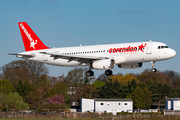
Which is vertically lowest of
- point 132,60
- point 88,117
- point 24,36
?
point 88,117

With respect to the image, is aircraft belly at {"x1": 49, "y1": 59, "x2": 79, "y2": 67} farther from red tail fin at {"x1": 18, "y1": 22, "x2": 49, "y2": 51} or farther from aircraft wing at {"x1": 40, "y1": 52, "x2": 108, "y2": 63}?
red tail fin at {"x1": 18, "y1": 22, "x2": 49, "y2": 51}

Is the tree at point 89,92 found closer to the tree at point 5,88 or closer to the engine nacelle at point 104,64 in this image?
the tree at point 5,88

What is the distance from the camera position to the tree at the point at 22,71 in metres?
122

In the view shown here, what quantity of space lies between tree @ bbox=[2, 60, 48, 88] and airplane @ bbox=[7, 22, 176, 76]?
6373 centimetres

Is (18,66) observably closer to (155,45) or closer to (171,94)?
(171,94)

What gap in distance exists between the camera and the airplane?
1939 inches

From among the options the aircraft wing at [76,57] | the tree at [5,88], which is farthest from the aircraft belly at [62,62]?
the tree at [5,88]

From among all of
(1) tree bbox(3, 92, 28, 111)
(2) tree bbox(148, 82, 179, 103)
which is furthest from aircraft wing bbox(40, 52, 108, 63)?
(2) tree bbox(148, 82, 179, 103)

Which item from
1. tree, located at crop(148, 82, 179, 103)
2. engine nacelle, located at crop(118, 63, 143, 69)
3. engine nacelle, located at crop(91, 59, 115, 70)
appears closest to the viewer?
engine nacelle, located at crop(91, 59, 115, 70)

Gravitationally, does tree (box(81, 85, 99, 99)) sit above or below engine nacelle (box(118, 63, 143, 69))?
below

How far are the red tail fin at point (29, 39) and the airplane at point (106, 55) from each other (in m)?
0.23

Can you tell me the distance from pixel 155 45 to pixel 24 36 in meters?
25.6

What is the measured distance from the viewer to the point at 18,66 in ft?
413

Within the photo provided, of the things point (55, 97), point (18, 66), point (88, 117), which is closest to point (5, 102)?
point (55, 97)
